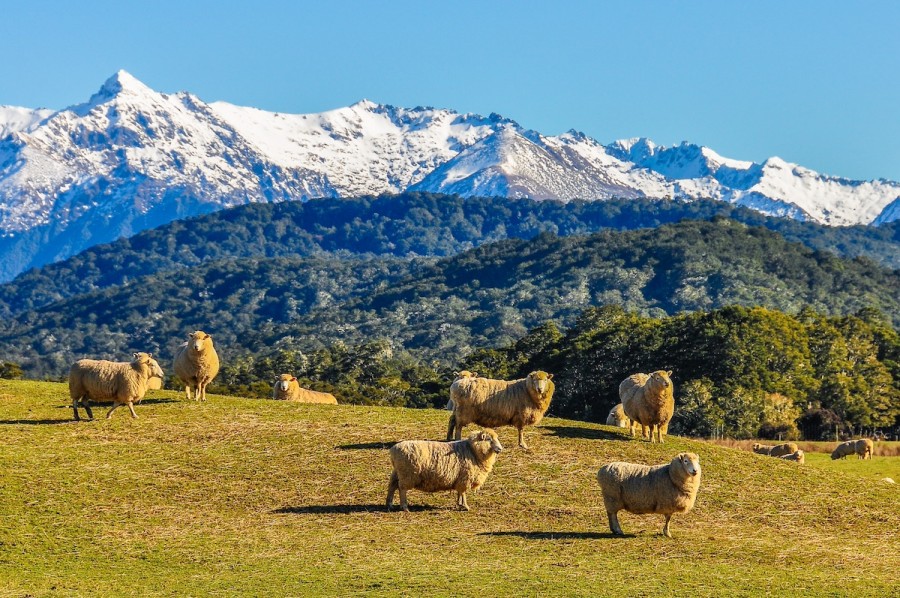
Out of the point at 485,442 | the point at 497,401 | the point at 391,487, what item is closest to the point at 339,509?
the point at 391,487

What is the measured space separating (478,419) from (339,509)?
17.3ft

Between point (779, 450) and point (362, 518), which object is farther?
point (779, 450)

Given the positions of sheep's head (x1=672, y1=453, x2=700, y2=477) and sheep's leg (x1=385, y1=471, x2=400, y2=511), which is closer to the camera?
sheep's head (x1=672, y1=453, x2=700, y2=477)

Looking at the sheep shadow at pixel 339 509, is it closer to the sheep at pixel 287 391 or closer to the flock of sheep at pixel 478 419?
the flock of sheep at pixel 478 419

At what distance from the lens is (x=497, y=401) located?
98.5ft

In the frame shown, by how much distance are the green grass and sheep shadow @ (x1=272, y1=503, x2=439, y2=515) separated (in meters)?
0.09

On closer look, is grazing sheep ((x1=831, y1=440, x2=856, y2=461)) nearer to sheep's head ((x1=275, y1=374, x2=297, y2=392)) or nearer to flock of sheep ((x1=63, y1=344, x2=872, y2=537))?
flock of sheep ((x1=63, y1=344, x2=872, y2=537))

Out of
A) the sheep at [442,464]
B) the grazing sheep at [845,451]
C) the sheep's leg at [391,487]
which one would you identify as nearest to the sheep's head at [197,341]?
the sheep at [442,464]

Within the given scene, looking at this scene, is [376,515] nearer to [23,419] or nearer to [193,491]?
[193,491]

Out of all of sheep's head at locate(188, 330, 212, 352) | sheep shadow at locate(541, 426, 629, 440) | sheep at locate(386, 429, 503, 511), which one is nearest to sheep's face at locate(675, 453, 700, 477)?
sheep at locate(386, 429, 503, 511)

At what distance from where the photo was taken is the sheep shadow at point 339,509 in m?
25.8

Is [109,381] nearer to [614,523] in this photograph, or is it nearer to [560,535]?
[560,535]

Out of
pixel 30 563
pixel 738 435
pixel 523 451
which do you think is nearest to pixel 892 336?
pixel 738 435

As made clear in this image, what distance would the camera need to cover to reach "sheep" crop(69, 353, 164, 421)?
32.2m
